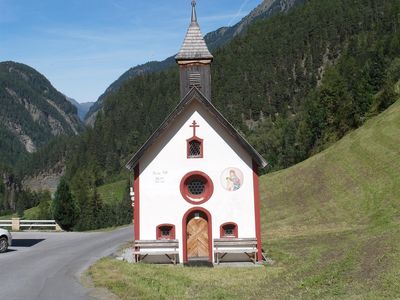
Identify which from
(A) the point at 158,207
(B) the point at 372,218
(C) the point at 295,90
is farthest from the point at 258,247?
(C) the point at 295,90

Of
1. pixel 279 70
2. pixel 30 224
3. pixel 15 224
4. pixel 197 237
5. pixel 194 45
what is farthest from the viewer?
pixel 279 70

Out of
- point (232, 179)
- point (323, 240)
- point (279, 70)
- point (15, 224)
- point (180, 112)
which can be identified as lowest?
point (323, 240)

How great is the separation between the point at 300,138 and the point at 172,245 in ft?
255

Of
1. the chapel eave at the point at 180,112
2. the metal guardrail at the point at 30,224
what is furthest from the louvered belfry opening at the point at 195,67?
the metal guardrail at the point at 30,224

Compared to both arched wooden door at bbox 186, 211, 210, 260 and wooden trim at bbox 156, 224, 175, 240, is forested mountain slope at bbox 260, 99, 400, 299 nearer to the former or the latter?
arched wooden door at bbox 186, 211, 210, 260

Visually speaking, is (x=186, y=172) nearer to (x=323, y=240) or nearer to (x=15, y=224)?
(x=323, y=240)

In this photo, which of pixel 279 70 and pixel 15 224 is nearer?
pixel 15 224

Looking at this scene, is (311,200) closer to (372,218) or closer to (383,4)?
(372,218)

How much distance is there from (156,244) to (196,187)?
11.4 ft

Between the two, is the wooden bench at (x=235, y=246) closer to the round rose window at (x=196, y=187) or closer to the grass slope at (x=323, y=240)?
the grass slope at (x=323, y=240)

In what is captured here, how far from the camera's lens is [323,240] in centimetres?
2945

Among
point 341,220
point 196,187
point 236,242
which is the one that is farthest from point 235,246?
point 341,220

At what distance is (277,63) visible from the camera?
191250 mm

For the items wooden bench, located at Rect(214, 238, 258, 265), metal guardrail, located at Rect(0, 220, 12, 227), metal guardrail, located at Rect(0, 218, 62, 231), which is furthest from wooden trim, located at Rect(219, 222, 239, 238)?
metal guardrail, located at Rect(0, 220, 12, 227)
